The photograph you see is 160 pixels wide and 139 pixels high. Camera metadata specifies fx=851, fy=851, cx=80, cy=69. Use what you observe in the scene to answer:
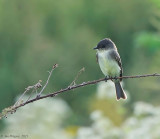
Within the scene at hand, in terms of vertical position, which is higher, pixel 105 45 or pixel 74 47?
pixel 74 47

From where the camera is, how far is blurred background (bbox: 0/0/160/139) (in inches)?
660

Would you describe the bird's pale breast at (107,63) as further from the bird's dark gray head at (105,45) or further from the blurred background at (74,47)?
the blurred background at (74,47)

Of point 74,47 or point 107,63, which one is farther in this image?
point 74,47

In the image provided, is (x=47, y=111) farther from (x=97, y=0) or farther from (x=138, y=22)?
(x=97, y=0)

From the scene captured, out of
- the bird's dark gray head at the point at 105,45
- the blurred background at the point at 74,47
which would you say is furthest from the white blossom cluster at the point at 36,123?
the bird's dark gray head at the point at 105,45

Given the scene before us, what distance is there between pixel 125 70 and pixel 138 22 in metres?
5.51

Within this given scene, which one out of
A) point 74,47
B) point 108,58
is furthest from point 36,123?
point 74,47

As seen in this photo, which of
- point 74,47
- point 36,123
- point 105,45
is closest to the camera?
point 105,45

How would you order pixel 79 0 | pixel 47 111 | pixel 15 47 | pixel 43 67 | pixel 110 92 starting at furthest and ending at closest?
1. pixel 79 0
2. pixel 15 47
3. pixel 43 67
4. pixel 47 111
5. pixel 110 92

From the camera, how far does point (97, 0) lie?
27.9 meters

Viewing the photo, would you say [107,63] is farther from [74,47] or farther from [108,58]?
[74,47]

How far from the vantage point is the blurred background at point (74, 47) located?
1677cm

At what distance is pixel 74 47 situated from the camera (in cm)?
2423

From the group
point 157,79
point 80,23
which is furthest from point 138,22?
point 157,79
